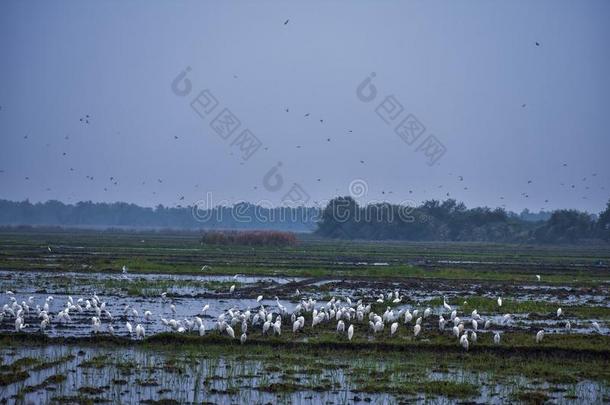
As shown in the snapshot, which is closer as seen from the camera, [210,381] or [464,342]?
[210,381]

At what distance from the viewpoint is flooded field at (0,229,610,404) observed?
12.9 m

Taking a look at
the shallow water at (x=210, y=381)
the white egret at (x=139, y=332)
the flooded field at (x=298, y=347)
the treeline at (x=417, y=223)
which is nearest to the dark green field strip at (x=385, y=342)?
the flooded field at (x=298, y=347)

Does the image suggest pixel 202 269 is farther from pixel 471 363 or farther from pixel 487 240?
pixel 487 240

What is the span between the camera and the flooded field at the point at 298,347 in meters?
12.9

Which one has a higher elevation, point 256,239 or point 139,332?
point 256,239

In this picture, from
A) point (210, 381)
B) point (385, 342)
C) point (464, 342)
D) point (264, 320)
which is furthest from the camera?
point (264, 320)

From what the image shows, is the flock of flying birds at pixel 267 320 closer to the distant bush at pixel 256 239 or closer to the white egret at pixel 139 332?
the white egret at pixel 139 332

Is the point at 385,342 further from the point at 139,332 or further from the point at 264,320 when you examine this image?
the point at 139,332

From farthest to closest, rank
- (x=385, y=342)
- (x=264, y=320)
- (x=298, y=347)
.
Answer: (x=264, y=320)
(x=385, y=342)
(x=298, y=347)

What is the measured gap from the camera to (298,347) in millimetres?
17078

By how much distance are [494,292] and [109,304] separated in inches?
572

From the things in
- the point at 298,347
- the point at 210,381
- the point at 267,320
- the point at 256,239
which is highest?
the point at 256,239

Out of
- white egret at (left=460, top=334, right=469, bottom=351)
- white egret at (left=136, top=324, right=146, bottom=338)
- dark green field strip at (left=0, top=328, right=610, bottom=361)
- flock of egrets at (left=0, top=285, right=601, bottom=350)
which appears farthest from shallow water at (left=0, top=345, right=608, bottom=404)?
flock of egrets at (left=0, top=285, right=601, bottom=350)

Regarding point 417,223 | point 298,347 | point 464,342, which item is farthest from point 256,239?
point 464,342
